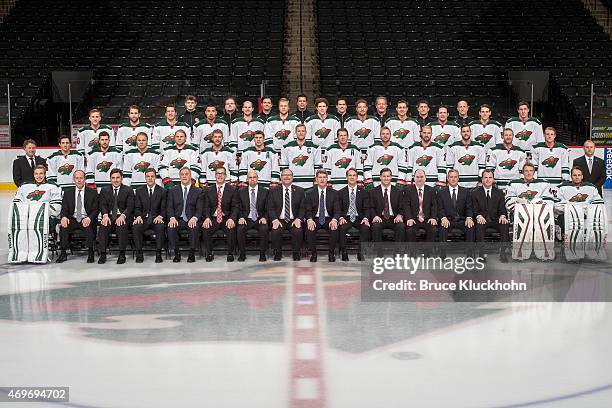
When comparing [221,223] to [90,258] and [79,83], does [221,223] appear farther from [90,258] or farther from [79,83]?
[79,83]

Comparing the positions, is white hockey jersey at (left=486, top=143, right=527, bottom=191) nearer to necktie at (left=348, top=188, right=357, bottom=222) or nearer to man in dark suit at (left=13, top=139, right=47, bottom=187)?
necktie at (left=348, top=188, right=357, bottom=222)

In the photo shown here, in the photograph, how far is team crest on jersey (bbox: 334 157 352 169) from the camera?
31.4ft

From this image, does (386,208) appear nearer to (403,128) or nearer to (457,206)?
(457,206)

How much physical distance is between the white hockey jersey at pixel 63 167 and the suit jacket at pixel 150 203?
1127 mm

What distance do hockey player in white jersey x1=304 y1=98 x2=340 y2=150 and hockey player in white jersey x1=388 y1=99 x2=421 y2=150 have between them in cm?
72

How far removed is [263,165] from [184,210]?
3.81ft

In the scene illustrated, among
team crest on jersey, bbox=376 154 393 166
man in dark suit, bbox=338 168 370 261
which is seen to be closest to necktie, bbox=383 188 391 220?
man in dark suit, bbox=338 168 370 261

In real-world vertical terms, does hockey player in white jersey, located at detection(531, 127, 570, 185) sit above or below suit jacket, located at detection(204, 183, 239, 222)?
above

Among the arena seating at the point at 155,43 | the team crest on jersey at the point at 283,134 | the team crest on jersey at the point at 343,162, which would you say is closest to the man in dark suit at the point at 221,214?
the team crest on jersey at the point at 283,134

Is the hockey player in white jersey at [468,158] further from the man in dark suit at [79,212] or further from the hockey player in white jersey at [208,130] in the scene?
the man in dark suit at [79,212]

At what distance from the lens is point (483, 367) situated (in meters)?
4.82

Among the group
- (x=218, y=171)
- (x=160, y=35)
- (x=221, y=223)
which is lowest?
(x=221, y=223)

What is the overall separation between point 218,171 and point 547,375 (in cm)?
519

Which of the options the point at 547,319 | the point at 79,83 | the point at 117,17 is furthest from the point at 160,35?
the point at 547,319
